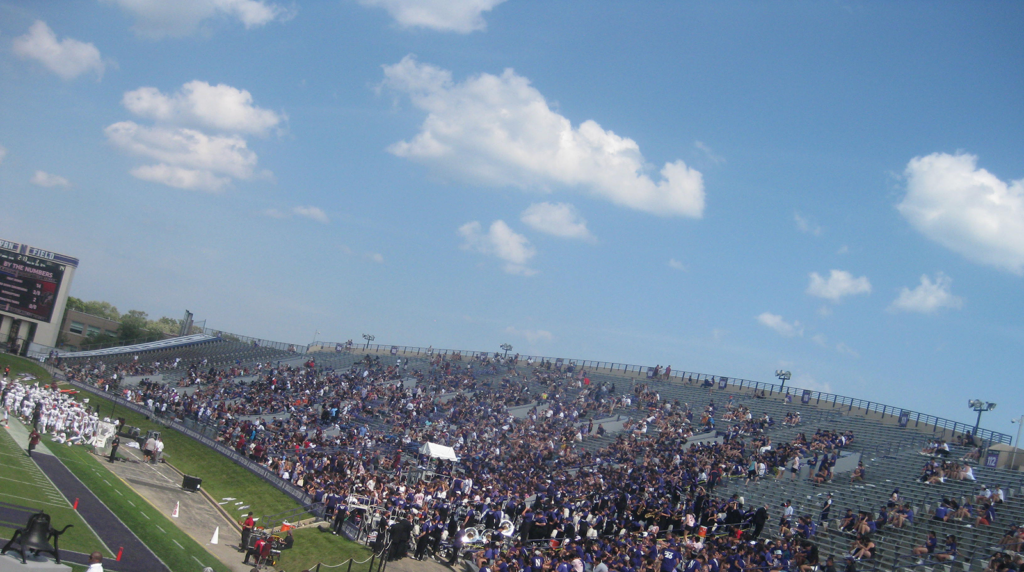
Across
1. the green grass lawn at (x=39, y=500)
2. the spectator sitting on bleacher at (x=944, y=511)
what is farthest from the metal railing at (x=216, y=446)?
the spectator sitting on bleacher at (x=944, y=511)

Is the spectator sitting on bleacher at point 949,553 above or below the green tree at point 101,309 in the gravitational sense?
above

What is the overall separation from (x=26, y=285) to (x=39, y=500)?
4485 centimetres

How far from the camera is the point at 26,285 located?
201ft

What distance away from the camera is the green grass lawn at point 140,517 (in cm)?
2167

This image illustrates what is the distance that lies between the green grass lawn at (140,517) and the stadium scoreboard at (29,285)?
109 ft

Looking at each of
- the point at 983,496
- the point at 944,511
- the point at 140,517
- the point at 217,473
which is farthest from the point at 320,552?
the point at 983,496

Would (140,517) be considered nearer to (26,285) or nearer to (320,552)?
(320,552)

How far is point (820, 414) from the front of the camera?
1508 inches

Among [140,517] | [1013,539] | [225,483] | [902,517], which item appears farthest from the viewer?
[225,483]

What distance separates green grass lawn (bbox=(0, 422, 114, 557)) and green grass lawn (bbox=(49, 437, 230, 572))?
1.46 metres

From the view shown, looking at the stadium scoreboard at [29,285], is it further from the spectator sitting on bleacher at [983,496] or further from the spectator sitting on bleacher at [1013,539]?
the spectator sitting on bleacher at [1013,539]

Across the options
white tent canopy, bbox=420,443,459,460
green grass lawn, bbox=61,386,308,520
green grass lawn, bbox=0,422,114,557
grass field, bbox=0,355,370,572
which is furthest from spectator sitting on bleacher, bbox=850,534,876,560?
green grass lawn, bbox=0,422,114,557

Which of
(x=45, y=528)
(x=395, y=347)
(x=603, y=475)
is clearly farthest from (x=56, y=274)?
(x=45, y=528)

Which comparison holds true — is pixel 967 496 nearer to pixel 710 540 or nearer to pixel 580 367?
pixel 710 540
